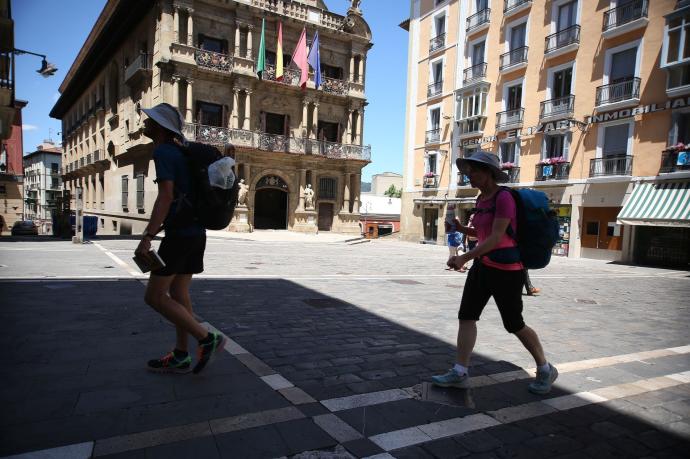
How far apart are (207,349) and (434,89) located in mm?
29493

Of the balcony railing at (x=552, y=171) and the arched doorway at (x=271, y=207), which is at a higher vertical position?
the balcony railing at (x=552, y=171)

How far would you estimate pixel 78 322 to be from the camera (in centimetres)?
488

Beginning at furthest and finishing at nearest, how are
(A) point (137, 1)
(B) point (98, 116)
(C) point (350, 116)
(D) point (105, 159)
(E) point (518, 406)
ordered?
1. (B) point (98, 116)
2. (D) point (105, 159)
3. (C) point (350, 116)
4. (A) point (137, 1)
5. (E) point (518, 406)

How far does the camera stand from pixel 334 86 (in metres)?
30.3

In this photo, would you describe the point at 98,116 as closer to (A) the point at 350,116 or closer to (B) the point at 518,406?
(A) the point at 350,116

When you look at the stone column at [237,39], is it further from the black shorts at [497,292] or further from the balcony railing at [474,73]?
the black shorts at [497,292]

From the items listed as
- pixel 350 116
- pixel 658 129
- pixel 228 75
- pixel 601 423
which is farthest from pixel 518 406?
pixel 350 116

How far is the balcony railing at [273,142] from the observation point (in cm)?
2555

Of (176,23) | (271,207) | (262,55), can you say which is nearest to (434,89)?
(262,55)

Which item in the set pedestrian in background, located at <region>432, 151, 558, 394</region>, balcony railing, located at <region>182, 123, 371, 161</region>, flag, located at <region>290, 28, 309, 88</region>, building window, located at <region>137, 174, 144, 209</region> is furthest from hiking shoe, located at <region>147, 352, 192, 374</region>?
building window, located at <region>137, 174, 144, 209</region>

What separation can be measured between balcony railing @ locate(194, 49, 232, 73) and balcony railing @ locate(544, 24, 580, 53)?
18.0 metres

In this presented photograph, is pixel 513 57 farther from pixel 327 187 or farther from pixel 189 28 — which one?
pixel 189 28

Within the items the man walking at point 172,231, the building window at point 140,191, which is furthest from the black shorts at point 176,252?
the building window at point 140,191

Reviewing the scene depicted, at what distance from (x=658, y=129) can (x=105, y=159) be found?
35627mm
